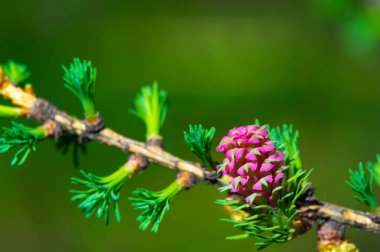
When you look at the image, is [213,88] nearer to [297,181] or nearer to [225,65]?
[225,65]

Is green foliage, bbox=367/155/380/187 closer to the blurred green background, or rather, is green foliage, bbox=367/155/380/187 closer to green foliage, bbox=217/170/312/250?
green foliage, bbox=217/170/312/250

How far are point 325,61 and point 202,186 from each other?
2.14 feet

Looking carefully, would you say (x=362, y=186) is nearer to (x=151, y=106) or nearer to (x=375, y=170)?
(x=375, y=170)

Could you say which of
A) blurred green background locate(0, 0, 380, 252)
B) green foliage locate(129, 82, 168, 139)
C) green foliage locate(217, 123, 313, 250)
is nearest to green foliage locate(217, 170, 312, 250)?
green foliage locate(217, 123, 313, 250)

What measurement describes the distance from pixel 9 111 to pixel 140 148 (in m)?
0.09

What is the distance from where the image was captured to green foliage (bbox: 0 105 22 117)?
1.17 feet

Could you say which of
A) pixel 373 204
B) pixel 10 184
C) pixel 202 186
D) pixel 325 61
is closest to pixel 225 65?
pixel 325 61

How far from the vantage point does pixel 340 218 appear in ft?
1.04

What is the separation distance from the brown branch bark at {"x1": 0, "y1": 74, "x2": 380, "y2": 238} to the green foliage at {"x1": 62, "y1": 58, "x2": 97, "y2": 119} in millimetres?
13

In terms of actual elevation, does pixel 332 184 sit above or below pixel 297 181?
above

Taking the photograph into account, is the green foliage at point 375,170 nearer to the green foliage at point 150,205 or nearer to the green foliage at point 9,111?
the green foliage at point 150,205

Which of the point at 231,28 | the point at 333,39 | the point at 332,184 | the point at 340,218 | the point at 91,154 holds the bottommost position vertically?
the point at 340,218

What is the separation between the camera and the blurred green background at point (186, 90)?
136 cm

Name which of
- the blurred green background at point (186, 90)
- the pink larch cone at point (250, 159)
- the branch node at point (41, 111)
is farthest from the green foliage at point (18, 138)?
the blurred green background at point (186, 90)
